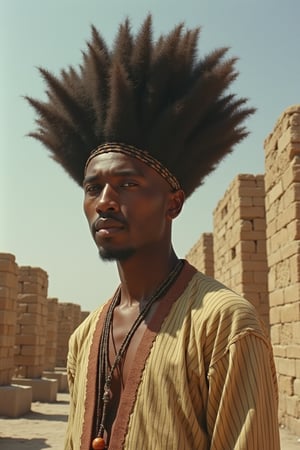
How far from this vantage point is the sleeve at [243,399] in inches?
59.1

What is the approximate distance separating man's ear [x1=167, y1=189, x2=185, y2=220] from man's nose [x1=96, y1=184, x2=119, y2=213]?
231 millimetres

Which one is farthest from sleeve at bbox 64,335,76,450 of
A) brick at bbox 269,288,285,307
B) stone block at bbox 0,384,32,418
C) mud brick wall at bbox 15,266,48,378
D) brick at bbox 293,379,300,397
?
mud brick wall at bbox 15,266,48,378

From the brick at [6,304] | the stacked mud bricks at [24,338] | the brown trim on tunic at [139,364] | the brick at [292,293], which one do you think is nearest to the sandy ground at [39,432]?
the stacked mud bricks at [24,338]

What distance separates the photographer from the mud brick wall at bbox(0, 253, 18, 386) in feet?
37.5

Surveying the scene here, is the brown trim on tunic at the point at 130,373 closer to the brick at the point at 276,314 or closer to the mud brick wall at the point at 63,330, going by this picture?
the brick at the point at 276,314

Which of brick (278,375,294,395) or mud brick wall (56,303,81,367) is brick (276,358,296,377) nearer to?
brick (278,375,294,395)

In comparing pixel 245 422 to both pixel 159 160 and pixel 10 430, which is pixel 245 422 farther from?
pixel 10 430

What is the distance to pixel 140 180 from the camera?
6.39 feet

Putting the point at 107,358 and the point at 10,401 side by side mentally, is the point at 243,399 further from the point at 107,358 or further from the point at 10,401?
the point at 10,401

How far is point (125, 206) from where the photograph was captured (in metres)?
1.90

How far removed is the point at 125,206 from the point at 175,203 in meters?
0.25

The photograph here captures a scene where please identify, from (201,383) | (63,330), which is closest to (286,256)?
(201,383)

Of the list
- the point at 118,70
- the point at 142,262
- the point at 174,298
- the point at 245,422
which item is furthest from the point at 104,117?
the point at 245,422

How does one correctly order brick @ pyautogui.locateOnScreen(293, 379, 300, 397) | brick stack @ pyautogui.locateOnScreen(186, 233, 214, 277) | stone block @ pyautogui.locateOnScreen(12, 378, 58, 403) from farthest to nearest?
brick stack @ pyautogui.locateOnScreen(186, 233, 214, 277)
stone block @ pyautogui.locateOnScreen(12, 378, 58, 403)
brick @ pyautogui.locateOnScreen(293, 379, 300, 397)
